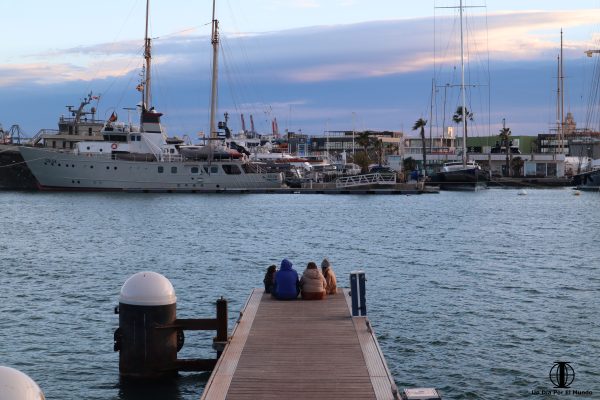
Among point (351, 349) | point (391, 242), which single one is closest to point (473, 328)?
point (351, 349)

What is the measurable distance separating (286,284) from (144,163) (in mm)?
80794

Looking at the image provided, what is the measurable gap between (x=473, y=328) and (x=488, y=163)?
13591 cm

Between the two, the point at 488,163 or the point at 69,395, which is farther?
the point at 488,163

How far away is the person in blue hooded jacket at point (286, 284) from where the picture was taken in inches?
783

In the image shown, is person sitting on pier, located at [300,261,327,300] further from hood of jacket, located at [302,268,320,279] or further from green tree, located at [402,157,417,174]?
green tree, located at [402,157,417,174]

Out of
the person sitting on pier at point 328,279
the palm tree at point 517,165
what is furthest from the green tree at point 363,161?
the person sitting on pier at point 328,279

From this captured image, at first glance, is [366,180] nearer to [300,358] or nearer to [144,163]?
[144,163]

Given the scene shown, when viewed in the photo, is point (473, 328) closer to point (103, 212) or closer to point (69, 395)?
point (69, 395)

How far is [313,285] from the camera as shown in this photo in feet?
65.3

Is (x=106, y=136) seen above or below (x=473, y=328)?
above

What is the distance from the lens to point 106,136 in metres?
97.6

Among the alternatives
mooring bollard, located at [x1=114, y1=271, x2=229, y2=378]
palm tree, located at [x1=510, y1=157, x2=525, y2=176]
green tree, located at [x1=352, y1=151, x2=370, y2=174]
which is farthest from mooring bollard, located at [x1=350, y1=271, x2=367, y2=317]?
palm tree, located at [x1=510, y1=157, x2=525, y2=176]

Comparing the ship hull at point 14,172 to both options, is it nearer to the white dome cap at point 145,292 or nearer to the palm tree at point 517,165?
the palm tree at point 517,165

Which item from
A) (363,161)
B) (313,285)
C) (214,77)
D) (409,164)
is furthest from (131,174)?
(313,285)
